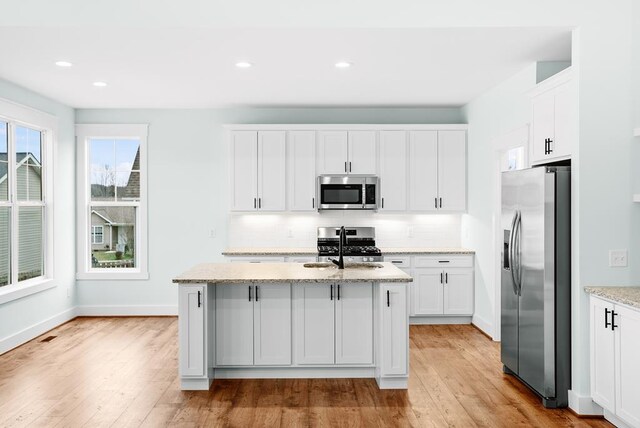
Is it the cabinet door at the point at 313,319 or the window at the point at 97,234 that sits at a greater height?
the window at the point at 97,234

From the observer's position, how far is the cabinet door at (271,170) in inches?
262

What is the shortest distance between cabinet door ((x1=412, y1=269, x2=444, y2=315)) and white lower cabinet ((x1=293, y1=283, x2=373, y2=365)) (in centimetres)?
223

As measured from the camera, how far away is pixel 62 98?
624 cm

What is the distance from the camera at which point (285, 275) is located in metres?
4.20

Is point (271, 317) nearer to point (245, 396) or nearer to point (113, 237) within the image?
point (245, 396)

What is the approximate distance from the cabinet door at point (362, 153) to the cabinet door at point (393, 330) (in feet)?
9.16

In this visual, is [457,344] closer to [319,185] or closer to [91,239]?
[319,185]

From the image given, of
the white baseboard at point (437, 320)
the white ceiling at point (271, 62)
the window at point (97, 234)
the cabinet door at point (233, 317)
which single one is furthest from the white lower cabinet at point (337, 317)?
the window at point (97, 234)

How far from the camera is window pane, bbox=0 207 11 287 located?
5496mm

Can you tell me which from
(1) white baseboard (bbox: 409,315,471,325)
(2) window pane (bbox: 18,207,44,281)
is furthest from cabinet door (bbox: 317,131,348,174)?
(2) window pane (bbox: 18,207,44,281)

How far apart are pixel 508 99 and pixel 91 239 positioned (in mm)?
5309

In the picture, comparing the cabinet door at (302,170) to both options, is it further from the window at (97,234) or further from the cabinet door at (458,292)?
the window at (97,234)

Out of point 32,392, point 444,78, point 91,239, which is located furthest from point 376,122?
point 32,392

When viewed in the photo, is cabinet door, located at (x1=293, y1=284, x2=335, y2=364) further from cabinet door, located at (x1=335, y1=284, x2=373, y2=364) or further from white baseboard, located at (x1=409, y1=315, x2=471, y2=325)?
white baseboard, located at (x1=409, y1=315, x2=471, y2=325)
